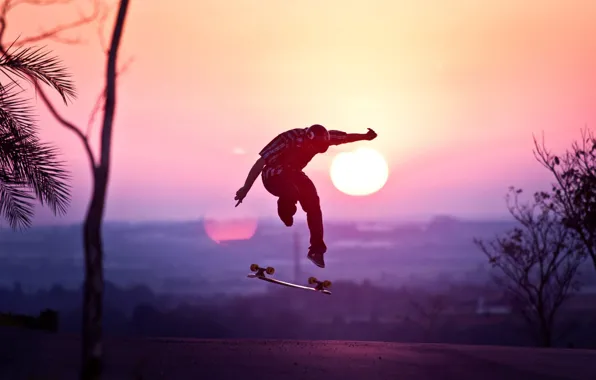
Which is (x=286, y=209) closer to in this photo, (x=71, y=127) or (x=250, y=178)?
(x=250, y=178)

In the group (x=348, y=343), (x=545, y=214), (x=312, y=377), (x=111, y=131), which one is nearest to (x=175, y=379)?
(x=312, y=377)

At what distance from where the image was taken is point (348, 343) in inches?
663

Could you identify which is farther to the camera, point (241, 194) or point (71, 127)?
point (241, 194)

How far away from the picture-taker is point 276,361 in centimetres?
1391

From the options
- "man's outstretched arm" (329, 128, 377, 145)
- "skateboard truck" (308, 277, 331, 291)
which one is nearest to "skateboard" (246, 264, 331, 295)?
"skateboard truck" (308, 277, 331, 291)

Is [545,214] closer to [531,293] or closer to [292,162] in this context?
[531,293]

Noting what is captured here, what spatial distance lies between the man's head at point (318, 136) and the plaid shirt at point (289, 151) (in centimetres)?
8

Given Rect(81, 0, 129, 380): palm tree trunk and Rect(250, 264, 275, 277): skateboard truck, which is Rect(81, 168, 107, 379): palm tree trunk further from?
Rect(250, 264, 275, 277): skateboard truck

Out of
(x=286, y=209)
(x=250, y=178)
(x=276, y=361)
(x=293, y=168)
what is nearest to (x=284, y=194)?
(x=286, y=209)

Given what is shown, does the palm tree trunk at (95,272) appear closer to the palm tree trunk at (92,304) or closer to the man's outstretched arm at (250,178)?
the palm tree trunk at (92,304)

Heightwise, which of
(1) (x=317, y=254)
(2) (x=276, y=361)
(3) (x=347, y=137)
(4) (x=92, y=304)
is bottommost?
(2) (x=276, y=361)

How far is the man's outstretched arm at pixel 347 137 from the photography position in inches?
545

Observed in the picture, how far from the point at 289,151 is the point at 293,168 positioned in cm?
43

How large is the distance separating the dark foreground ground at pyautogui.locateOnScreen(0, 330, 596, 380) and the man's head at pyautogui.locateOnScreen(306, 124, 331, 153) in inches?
136
